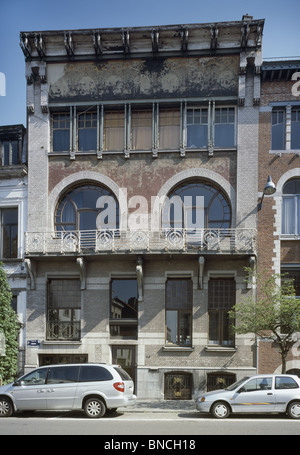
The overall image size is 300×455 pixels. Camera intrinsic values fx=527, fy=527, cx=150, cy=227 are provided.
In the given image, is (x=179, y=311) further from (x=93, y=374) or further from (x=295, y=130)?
(x=295, y=130)

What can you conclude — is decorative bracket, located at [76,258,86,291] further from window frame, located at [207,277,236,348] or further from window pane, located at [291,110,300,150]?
window pane, located at [291,110,300,150]

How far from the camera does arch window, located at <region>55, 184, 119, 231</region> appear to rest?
81.1ft

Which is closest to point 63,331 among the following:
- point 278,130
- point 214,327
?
point 214,327

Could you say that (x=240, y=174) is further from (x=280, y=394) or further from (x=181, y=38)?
(x=280, y=394)

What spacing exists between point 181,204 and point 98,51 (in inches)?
321

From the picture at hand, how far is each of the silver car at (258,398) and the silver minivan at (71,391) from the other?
9.39 feet

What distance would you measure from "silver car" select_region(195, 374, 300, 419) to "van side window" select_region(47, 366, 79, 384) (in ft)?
14.1

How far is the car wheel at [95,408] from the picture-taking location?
17188 millimetres

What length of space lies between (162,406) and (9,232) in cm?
1106

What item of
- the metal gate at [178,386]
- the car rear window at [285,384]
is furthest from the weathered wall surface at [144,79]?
the car rear window at [285,384]

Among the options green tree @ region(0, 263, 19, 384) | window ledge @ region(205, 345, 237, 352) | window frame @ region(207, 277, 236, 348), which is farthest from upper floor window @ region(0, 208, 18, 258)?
window ledge @ region(205, 345, 237, 352)

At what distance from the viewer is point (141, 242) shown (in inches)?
917

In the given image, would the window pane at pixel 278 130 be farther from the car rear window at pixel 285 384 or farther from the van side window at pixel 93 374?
the van side window at pixel 93 374
